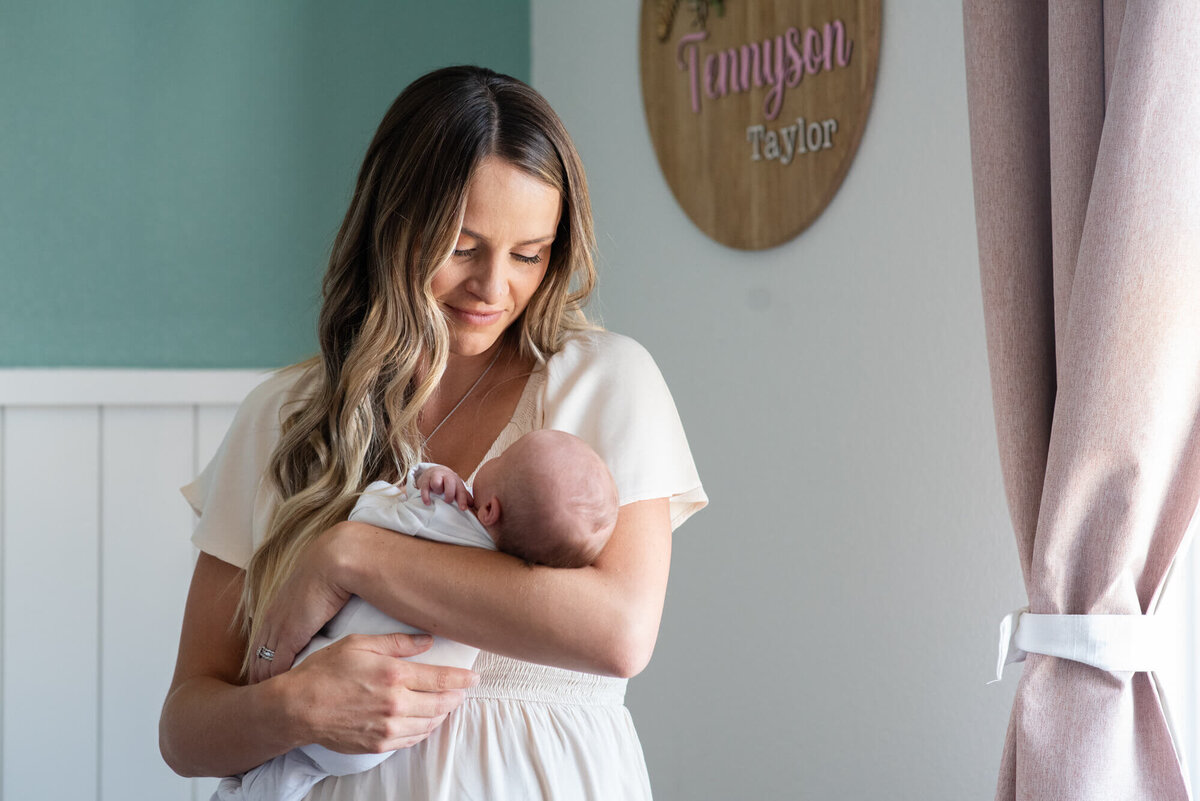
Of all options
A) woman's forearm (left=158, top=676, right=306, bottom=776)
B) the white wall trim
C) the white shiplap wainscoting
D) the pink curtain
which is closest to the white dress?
woman's forearm (left=158, top=676, right=306, bottom=776)

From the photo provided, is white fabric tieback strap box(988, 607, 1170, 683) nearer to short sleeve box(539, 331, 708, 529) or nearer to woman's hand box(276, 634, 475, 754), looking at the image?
short sleeve box(539, 331, 708, 529)

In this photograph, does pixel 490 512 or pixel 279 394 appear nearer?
pixel 490 512

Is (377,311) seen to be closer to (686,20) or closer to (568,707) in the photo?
(568,707)

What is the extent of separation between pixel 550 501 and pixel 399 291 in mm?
376

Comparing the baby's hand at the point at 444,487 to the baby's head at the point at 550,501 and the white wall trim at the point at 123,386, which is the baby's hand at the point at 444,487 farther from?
the white wall trim at the point at 123,386

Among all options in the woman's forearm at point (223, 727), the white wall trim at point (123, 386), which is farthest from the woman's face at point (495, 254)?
the white wall trim at point (123, 386)

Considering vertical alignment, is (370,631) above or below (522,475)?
below

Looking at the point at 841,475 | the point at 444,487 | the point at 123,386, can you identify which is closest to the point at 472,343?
the point at 444,487

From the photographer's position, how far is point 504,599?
1105mm

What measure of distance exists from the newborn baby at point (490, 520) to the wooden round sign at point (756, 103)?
3.22 ft

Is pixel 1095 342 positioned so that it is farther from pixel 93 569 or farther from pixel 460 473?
pixel 93 569

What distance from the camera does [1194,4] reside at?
113 centimetres

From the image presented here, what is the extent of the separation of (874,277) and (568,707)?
953mm

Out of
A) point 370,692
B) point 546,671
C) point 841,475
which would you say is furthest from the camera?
point 841,475
